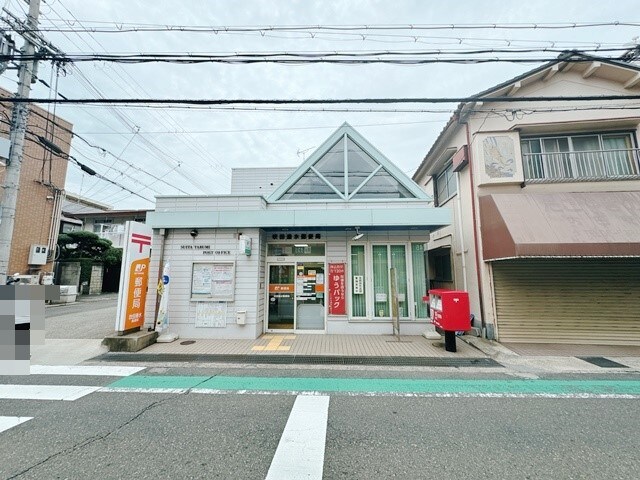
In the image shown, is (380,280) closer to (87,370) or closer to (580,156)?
(580,156)

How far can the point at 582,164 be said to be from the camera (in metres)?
8.40

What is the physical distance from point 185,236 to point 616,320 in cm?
1282

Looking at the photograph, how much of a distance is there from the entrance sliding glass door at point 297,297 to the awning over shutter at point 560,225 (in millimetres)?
5258

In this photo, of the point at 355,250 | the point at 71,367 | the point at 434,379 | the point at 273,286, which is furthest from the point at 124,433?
the point at 355,250

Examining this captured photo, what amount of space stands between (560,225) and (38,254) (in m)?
22.8

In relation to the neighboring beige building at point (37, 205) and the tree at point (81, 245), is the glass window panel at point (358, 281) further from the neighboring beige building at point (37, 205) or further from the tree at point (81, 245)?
the tree at point (81, 245)

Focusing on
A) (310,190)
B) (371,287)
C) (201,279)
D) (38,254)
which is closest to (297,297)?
(371,287)

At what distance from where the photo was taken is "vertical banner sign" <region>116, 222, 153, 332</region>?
723 centimetres

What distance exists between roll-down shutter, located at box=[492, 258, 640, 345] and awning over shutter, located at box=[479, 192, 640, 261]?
4.45ft

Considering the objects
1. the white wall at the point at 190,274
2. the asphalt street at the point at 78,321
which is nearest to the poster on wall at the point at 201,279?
the white wall at the point at 190,274

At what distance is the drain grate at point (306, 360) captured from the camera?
604 centimetres

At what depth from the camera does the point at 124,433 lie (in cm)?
330

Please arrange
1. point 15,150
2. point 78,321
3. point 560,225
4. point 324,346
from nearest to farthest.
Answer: point 15,150
point 560,225
point 324,346
point 78,321

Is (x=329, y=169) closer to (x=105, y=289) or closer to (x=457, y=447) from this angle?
(x=457, y=447)
